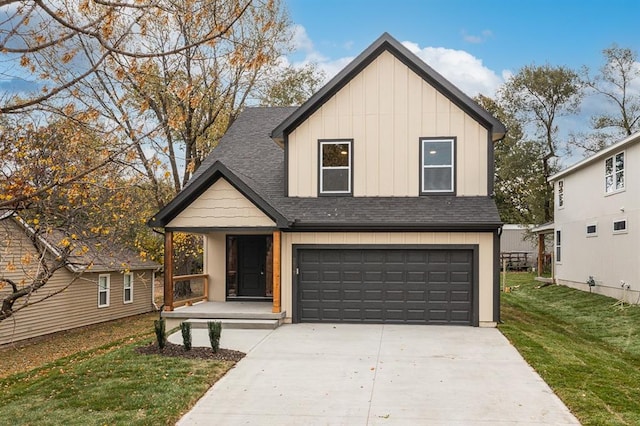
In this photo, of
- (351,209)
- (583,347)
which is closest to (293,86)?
(351,209)

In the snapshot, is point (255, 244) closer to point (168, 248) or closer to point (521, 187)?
point (168, 248)

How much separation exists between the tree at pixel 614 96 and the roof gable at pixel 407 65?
23921mm

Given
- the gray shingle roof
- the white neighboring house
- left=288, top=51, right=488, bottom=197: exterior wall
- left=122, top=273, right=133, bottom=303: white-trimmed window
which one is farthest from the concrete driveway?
left=122, top=273, right=133, bottom=303: white-trimmed window

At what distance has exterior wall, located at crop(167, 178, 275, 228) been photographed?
13.9 metres

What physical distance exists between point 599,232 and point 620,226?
197cm

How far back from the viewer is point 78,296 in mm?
21000

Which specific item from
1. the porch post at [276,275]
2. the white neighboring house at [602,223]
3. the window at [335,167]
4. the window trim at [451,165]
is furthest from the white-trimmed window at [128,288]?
the white neighboring house at [602,223]

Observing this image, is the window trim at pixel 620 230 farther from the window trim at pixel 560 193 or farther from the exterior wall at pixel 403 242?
the exterior wall at pixel 403 242

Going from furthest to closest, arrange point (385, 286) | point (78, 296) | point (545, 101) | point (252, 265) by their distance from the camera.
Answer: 1. point (545, 101)
2. point (78, 296)
3. point (252, 265)
4. point (385, 286)

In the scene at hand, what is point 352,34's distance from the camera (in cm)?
1831

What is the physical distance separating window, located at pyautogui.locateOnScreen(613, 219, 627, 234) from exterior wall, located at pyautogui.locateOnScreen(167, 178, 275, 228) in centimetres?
1228

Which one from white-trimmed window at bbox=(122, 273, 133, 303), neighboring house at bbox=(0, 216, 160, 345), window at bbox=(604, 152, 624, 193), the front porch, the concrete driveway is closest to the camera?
the concrete driveway

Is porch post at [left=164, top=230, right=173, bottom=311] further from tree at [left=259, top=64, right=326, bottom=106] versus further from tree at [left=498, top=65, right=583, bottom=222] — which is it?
tree at [left=498, top=65, right=583, bottom=222]

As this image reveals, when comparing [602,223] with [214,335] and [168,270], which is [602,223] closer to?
[168,270]
